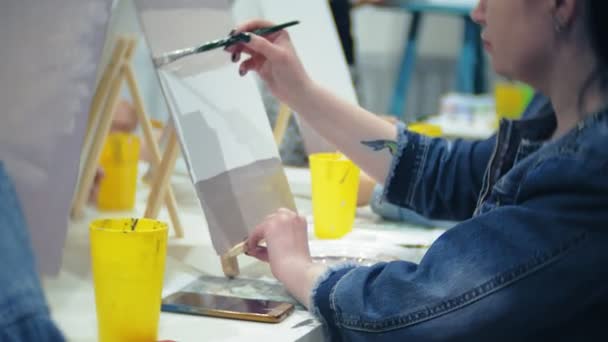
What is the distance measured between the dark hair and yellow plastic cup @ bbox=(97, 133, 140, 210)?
0.82m

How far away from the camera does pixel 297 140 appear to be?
180 centimetres

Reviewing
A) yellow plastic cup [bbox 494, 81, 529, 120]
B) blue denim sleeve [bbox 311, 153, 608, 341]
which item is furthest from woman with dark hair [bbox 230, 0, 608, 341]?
yellow plastic cup [bbox 494, 81, 529, 120]

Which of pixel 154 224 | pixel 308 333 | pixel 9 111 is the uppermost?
pixel 9 111

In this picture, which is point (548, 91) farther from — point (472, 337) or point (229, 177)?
point (229, 177)

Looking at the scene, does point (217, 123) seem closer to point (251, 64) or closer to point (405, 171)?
point (251, 64)

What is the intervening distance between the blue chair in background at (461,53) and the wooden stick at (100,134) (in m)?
2.92

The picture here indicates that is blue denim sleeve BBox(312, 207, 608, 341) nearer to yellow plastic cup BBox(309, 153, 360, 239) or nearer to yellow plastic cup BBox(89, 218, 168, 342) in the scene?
yellow plastic cup BBox(89, 218, 168, 342)

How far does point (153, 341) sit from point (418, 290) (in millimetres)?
269

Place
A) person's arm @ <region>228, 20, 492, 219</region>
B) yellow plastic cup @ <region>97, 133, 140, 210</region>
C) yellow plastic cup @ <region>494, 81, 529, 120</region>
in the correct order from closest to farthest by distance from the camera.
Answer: person's arm @ <region>228, 20, 492, 219</region> < yellow plastic cup @ <region>97, 133, 140, 210</region> < yellow plastic cup @ <region>494, 81, 529, 120</region>

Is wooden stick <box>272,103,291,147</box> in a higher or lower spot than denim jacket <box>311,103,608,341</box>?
higher

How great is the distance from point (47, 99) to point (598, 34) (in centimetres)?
56

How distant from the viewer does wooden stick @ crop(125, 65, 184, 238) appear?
125cm

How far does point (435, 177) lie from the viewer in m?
1.29

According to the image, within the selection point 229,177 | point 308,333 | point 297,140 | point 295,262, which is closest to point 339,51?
point 297,140
